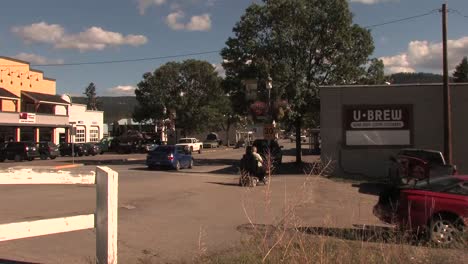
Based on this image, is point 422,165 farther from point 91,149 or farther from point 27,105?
point 27,105

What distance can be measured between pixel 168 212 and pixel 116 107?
471 ft

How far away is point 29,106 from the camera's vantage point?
5878cm

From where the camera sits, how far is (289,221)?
5.76 metres

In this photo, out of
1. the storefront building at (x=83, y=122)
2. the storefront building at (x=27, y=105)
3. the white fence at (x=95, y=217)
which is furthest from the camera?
the storefront building at (x=83, y=122)

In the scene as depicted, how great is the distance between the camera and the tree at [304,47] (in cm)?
3706

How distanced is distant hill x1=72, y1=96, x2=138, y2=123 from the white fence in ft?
357

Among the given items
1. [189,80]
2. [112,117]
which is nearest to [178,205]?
[189,80]

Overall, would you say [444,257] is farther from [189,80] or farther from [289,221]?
[189,80]

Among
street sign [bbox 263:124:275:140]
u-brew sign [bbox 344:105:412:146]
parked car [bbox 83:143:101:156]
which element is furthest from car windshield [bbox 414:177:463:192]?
parked car [bbox 83:143:101:156]

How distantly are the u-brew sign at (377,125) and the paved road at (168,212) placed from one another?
5577 mm

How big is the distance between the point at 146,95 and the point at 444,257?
75.3 metres

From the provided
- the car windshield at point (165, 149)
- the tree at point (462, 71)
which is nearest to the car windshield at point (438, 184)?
the car windshield at point (165, 149)

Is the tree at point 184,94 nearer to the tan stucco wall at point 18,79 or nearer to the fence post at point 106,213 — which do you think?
the tan stucco wall at point 18,79

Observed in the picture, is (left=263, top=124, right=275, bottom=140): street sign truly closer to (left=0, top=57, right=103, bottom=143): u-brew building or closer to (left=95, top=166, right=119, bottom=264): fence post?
(left=95, top=166, right=119, bottom=264): fence post
